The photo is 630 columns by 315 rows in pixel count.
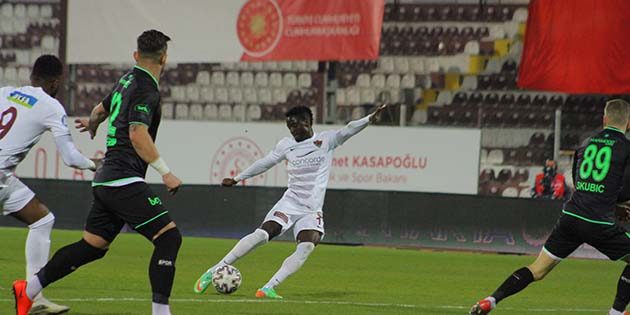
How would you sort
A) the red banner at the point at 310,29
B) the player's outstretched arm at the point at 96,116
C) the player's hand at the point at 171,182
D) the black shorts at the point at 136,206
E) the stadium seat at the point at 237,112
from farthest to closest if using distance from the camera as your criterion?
the stadium seat at the point at 237,112 < the red banner at the point at 310,29 < the player's outstretched arm at the point at 96,116 < the black shorts at the point at 136,206 < the player's hand at the point at 171,182

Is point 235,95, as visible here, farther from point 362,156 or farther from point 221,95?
point 362,156

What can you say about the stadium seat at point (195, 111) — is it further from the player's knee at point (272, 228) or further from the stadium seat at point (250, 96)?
the player's knee at point (272, 228)

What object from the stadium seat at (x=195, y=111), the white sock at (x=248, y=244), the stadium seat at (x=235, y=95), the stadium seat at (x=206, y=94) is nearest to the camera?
the white sock at (x=248, y=244)

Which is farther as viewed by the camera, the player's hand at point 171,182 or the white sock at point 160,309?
the white sock at point 160,309

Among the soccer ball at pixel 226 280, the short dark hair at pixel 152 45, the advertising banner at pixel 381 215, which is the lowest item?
the advertising banner at pixel 381 215

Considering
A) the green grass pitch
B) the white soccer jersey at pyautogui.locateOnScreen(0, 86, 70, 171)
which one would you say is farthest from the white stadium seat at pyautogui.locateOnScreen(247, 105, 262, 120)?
the white soccer jersey at pyautogui.locateOnScreen(0, 86, 70, 171)

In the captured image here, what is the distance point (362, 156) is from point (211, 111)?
6.76m

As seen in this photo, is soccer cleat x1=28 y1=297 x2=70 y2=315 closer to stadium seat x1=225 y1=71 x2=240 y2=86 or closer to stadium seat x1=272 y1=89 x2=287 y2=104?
stadium seat x1=272 y1=89 x2=287 y2=104

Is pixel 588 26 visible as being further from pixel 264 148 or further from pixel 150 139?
pixel 150 139

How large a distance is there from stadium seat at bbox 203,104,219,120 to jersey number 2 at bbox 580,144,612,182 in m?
22.4

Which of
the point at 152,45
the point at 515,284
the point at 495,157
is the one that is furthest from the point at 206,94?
the point at 152,45

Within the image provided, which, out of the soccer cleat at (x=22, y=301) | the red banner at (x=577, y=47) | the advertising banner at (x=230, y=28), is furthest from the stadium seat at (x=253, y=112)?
the soccer cleat at (x=22, y=301)

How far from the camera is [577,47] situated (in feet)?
88.6

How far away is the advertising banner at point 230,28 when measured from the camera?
90.6ft
